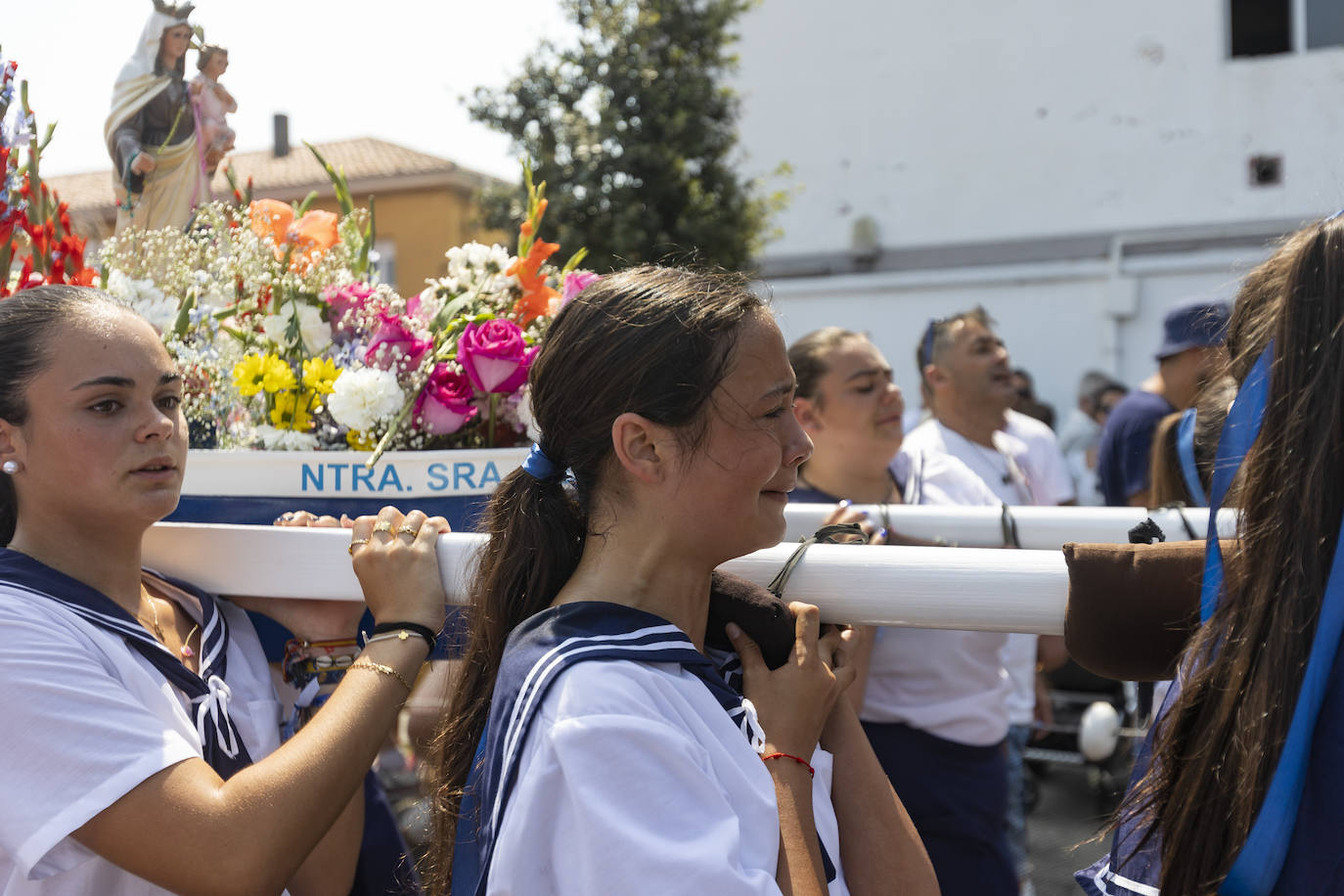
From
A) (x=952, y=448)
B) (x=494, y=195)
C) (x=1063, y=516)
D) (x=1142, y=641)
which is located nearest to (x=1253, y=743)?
(x=1142, y=641)

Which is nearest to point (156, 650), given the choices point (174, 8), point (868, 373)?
point (174, 8)

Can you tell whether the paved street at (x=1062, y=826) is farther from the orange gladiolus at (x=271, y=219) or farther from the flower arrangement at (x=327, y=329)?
the orange gladiolus at (x=271, y=219)

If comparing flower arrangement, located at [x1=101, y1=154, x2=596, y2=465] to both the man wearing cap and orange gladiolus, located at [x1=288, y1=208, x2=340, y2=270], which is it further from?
the man wearing cap

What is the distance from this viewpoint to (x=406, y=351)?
1810mm

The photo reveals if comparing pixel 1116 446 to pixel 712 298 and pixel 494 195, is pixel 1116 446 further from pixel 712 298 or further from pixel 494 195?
pixel 494 195

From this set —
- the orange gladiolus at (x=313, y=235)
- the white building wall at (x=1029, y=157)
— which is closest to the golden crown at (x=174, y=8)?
the orange gladiolus at (x=313, y=235)

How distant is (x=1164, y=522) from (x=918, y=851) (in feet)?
2.36

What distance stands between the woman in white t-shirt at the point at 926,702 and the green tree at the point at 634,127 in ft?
22.8

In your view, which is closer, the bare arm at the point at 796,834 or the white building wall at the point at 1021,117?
the bare arm at the point at 796,834

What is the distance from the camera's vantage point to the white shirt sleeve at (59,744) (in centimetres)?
126

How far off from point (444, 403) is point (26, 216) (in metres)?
0.81

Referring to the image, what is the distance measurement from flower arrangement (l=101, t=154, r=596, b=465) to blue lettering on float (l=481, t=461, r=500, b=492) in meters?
0.10

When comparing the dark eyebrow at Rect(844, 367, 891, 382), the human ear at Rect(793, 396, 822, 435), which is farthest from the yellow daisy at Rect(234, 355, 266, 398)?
the dark eyebrow at Rect(844, 367, 891, 382)

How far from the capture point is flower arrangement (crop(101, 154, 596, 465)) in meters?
1.77
